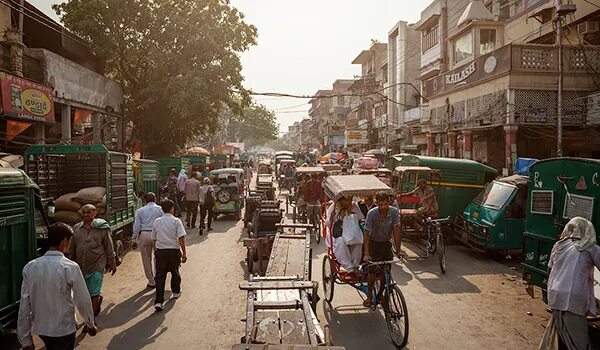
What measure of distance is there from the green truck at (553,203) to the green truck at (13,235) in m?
7.86

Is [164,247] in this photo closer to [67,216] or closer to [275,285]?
[275,285]

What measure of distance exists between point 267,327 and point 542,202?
5407mm

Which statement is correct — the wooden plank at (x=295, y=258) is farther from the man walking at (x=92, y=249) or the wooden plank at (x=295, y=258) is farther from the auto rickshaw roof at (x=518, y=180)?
the auto rickshaw roof at (x=518, y=180)

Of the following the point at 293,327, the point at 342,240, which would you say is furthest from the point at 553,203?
the point at 293,327

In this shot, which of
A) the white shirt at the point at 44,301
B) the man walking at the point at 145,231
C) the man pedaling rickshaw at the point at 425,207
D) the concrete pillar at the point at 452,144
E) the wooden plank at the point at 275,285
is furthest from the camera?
the concrete pillar at the point at 452,144

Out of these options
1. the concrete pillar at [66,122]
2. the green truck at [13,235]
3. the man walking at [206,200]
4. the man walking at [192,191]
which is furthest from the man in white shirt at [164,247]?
the concrete pillar at [66,122]

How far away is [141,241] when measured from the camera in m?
8.75

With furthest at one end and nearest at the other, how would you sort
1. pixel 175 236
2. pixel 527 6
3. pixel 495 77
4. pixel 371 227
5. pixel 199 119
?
1. pixel 199 119
2. pixel 527 6
3. pixel 495 77
4. pixel 175 236
5. pixel 371 227

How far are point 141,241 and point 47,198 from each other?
14.9ft

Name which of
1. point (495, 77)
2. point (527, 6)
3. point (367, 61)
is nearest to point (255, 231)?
point (495, 77)

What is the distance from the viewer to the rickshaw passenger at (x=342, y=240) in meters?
7.18

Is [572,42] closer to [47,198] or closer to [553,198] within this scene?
[553,198]

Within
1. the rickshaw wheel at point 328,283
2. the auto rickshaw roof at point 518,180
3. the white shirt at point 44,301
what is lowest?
the rickshaw wheel at point 328,283

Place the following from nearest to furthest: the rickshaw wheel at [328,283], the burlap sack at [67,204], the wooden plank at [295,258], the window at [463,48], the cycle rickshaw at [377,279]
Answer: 1. the cycle rickshaw at [377,279]
2. the wooden plank at [295,258]
3. the rickshaw wheel at [328,283]
4. the burlap sack at [67,204]
5. the window at [463,48]
